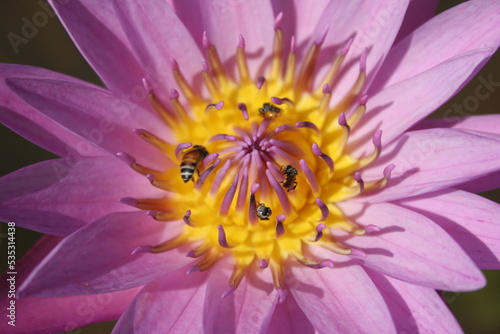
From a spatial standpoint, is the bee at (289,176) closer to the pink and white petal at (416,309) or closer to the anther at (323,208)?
the anther at (323,208)

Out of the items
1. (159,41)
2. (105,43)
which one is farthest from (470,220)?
(105,43)

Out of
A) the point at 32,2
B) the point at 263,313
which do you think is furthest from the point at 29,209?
the point at 32,2

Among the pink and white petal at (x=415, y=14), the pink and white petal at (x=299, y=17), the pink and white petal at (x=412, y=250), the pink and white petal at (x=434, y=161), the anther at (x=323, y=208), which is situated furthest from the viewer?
the pink and white petal at (x=415, y=14)

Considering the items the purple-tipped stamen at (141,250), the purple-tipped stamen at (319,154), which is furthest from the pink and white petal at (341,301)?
the purple-tipped stamen at (141,250)

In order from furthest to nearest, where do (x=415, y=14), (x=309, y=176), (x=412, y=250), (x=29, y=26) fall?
(x=29, y=26)
(x=415, y=14)
(x=309, y=176)
(x=412, y=250)

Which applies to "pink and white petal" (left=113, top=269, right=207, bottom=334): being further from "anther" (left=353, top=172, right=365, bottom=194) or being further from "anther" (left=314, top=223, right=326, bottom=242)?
"anther" (left=353, top=172, right=365, bottom=194)

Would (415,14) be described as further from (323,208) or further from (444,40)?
(323,208)

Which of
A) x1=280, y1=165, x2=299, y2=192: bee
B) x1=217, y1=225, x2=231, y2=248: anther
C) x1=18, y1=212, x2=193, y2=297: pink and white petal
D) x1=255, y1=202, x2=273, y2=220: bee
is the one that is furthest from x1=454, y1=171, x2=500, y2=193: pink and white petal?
x1=18, y1=212, x2=193, y2=297: pink and white petal
